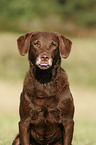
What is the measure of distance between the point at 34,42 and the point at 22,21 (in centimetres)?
2846

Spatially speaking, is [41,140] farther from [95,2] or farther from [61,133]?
[95,2]

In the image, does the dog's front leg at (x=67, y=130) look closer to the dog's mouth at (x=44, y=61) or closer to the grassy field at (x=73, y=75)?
the dog's mouth at (x=44, y=61)

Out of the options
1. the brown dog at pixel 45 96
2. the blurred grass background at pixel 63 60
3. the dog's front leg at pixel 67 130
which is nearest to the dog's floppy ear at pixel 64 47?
the brown dog at pixel 45 96

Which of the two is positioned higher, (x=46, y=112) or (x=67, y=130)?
(x=46, y=112)

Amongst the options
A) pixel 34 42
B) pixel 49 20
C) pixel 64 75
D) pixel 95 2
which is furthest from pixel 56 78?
pixel 95 2

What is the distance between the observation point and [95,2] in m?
42.2

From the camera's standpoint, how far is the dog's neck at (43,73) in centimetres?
541

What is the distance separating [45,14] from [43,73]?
119 feet

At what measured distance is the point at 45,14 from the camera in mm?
41219

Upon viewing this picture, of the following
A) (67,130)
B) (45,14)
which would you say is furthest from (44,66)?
(45,14)

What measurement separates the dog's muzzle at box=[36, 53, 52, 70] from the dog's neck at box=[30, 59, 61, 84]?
1.15 ft

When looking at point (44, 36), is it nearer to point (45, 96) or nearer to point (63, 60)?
point (45, 96)

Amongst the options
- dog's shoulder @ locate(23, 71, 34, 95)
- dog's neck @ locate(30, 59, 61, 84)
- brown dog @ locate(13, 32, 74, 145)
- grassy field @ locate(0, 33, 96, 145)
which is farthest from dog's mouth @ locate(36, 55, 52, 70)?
grassy field @ locate(0, 33, 96, 145)

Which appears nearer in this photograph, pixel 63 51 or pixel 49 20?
pixel 63 51
